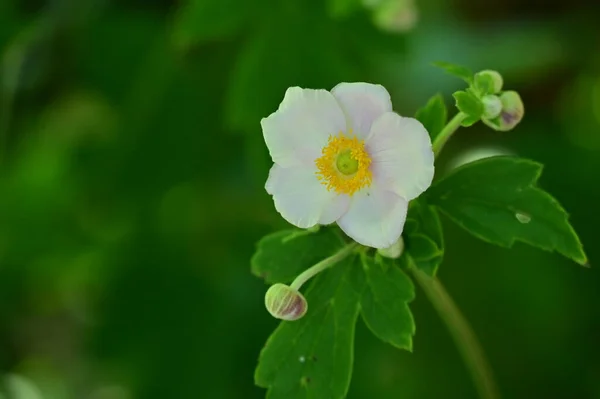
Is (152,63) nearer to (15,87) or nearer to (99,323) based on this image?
(15,87)

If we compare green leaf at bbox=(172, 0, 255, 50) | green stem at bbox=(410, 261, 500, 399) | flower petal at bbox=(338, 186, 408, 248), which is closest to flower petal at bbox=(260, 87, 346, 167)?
flower petal at bbox=(338, 186, 408, 248)

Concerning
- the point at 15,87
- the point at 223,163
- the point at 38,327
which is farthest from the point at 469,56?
the point at 38,327

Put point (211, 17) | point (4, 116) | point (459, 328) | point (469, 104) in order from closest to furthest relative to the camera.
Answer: point (469, 104) < point (459, 328) < point (211, 17) < point (4, 116)

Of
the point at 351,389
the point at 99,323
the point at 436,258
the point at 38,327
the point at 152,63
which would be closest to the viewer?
the point at 436,258

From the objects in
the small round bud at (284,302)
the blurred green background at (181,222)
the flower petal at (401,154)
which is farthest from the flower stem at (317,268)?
the blurred green background at (181,222)

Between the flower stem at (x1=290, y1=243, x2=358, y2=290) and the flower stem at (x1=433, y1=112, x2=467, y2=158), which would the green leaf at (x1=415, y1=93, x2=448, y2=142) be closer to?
the flower stem at (x1=433, y1=112, x2=467, y2=158)

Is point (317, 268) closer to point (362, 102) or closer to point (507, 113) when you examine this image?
point (362, 102)

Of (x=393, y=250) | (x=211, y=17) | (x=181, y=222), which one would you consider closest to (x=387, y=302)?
(x=393, y=250)
